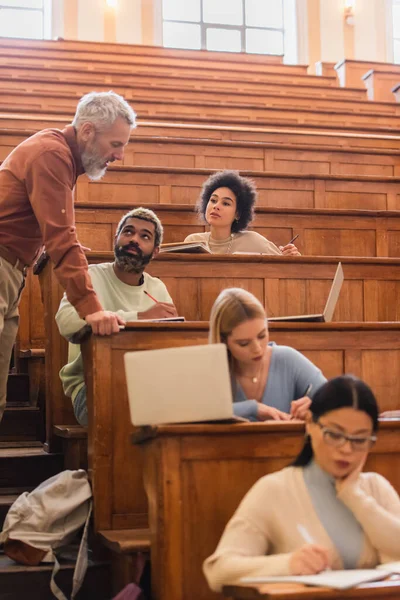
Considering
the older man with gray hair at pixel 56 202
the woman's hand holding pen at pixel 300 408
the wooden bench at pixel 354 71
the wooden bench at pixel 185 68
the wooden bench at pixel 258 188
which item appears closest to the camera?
the woman's hand holding pen at pixel 300 408

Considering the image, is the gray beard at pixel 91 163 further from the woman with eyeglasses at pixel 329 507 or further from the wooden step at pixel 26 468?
the woman with eyeglasses at pixel 329 507

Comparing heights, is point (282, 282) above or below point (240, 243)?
below

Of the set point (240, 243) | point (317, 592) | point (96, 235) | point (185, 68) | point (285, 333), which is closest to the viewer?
point (317, 592)

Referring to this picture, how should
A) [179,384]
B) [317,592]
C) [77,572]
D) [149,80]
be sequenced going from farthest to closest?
1. [149,80]
2. [77,572]
3. [179,384]
4. [317,592]

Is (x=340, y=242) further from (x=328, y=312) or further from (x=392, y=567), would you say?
(x=392, y=567)

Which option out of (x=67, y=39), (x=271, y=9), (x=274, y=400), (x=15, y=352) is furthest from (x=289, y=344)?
(x=271, y=9)

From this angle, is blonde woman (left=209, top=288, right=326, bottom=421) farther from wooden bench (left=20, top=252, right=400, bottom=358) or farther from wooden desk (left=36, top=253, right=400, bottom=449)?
wooden bench (left=20, top=252, right=400, bottom=358)

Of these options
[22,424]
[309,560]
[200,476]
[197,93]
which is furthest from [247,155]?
[309,560]

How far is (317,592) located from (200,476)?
0.42m

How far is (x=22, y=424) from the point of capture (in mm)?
2387

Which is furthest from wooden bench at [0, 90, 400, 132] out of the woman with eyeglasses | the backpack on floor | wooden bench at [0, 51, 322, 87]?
the woman with eyeglasses

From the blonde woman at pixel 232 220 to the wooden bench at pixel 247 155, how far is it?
784 mm

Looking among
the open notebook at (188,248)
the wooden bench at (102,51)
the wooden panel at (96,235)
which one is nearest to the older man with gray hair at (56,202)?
the open notebook at (188,248)

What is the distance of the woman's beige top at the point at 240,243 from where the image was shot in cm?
264
